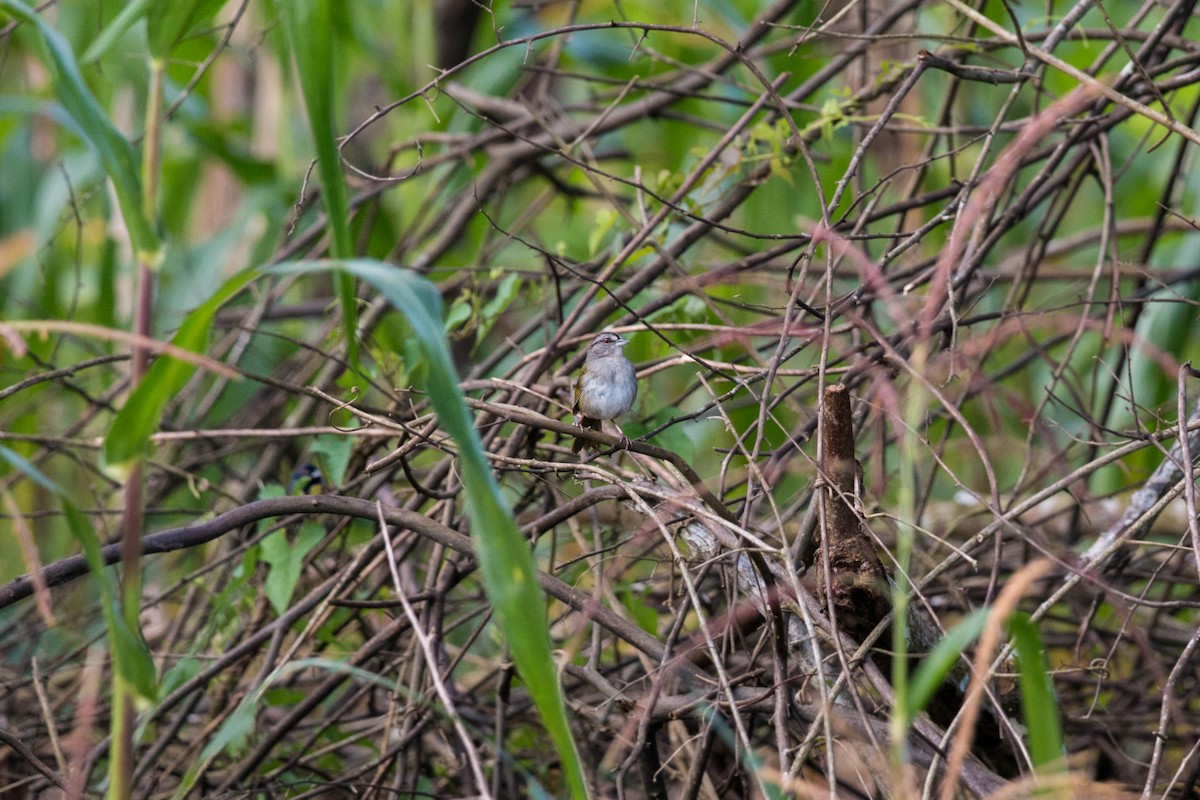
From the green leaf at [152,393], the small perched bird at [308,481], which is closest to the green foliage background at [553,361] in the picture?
the green leaf at [152,393]

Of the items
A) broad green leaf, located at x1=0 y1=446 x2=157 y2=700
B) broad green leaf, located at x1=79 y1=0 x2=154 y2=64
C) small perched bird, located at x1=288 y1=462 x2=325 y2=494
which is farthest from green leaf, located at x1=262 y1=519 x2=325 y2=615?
broad green leaf, located at x1=79 y1=0 x2=154 y2=64

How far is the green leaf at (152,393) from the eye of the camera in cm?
Result: 142

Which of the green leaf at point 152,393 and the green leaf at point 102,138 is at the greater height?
the green leaf at point 102,138

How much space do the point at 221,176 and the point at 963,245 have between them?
785 cm

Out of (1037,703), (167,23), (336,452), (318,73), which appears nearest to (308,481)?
(336,452)

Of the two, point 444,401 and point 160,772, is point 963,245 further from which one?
point 160,772

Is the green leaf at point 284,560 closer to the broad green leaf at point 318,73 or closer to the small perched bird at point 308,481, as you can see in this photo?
the small perched bird at point 308,481

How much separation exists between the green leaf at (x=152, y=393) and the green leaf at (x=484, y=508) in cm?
9

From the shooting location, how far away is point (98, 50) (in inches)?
65.6

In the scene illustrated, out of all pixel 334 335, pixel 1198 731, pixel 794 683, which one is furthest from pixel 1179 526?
pixel 334 335

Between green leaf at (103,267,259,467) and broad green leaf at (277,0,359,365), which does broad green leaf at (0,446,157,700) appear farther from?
broad green leaf at (277,0,359,365)

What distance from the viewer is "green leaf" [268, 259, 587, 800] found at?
139cm

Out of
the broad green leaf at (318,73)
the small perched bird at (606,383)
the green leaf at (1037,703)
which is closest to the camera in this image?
the green leaf at (1037,703)

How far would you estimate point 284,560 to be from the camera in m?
3.06
